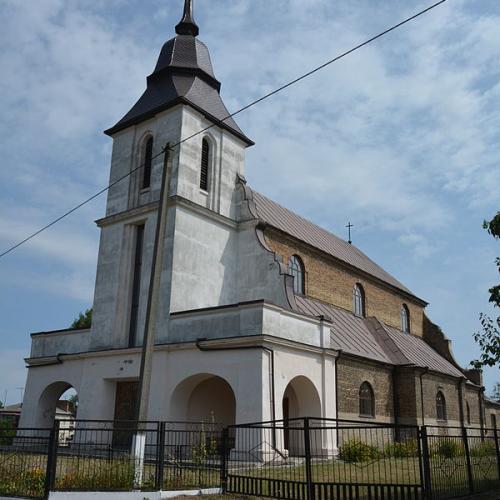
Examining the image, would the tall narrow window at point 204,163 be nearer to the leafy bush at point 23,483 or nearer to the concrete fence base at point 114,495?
the leafy bush at point 23,483

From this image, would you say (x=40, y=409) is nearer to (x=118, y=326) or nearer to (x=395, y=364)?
(x=118, y=326)

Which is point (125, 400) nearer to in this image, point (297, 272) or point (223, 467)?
point (297, 272)

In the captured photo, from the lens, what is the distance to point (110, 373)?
20469mm

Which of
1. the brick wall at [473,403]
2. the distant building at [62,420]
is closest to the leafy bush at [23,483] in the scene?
the distant building at [62,420]

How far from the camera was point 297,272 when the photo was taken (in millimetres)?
24938

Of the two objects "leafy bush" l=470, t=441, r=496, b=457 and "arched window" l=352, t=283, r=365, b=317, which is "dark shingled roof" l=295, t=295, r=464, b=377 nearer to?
"arched window" l=352, t=283, r=365, b=317

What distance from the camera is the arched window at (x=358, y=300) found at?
28.7 meters

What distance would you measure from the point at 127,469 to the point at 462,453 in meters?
6.48

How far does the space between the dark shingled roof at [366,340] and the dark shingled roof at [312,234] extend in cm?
290

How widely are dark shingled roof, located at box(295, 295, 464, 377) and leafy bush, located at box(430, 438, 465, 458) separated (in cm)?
839

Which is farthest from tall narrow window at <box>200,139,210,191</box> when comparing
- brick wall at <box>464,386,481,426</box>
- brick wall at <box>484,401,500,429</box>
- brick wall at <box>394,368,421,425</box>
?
brick wall at <box>484,401,500,429</box>

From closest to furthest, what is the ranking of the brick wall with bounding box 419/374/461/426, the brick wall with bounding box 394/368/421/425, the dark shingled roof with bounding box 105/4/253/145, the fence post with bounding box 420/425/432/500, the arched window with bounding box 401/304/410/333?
the fence post with bounding box 420/425/432/500, the dark shingled roof with bounding box 105/4/253/145, the brick wall with bounding box 394/368/421/425, the brick wall with bounding box 419/374/461/426, the arched window with bounding box 401/304/410/333

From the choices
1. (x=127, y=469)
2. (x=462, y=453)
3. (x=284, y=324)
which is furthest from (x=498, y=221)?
(x=127, y=469)

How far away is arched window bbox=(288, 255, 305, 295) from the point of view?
24531 mm
